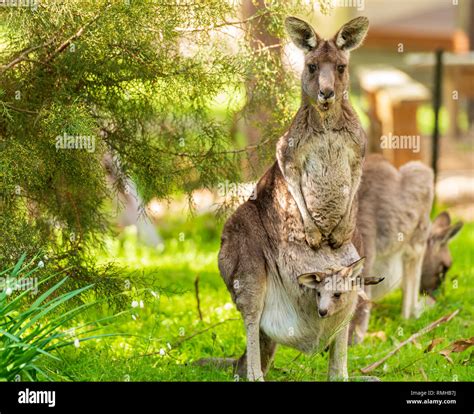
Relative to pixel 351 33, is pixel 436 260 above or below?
below

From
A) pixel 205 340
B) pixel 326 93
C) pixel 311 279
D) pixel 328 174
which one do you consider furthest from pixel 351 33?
pixel 205 340

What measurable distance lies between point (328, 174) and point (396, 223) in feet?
6.02

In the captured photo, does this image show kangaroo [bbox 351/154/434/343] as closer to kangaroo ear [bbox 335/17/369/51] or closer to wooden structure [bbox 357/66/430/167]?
kangaroo ear [bbox 335/17/369/51]

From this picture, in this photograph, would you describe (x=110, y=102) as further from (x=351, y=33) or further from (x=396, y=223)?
(x=396, y=223)

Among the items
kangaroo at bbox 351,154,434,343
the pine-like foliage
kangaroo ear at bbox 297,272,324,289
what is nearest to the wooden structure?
kangaroo at bbox 351,154,434,343

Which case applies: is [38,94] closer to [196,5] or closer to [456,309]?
[196,5]

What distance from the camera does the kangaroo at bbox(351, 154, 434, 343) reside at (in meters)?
6.75

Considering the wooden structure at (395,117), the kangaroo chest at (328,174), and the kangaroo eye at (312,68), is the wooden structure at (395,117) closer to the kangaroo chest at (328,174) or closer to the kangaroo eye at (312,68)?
the kangaroo chest at (328,174)

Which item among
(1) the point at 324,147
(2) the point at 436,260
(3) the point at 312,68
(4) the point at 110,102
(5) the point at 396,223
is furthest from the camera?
(2) the point at 436,260

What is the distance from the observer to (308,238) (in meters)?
5.13

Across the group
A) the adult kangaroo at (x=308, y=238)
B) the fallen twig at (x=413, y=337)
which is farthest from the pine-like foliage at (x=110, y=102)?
the fallen twig at (x=413, y=337)

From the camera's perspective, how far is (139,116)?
5.86 metres

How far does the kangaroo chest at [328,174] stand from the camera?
5070 millimetres

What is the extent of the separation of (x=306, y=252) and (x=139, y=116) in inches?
57.5
